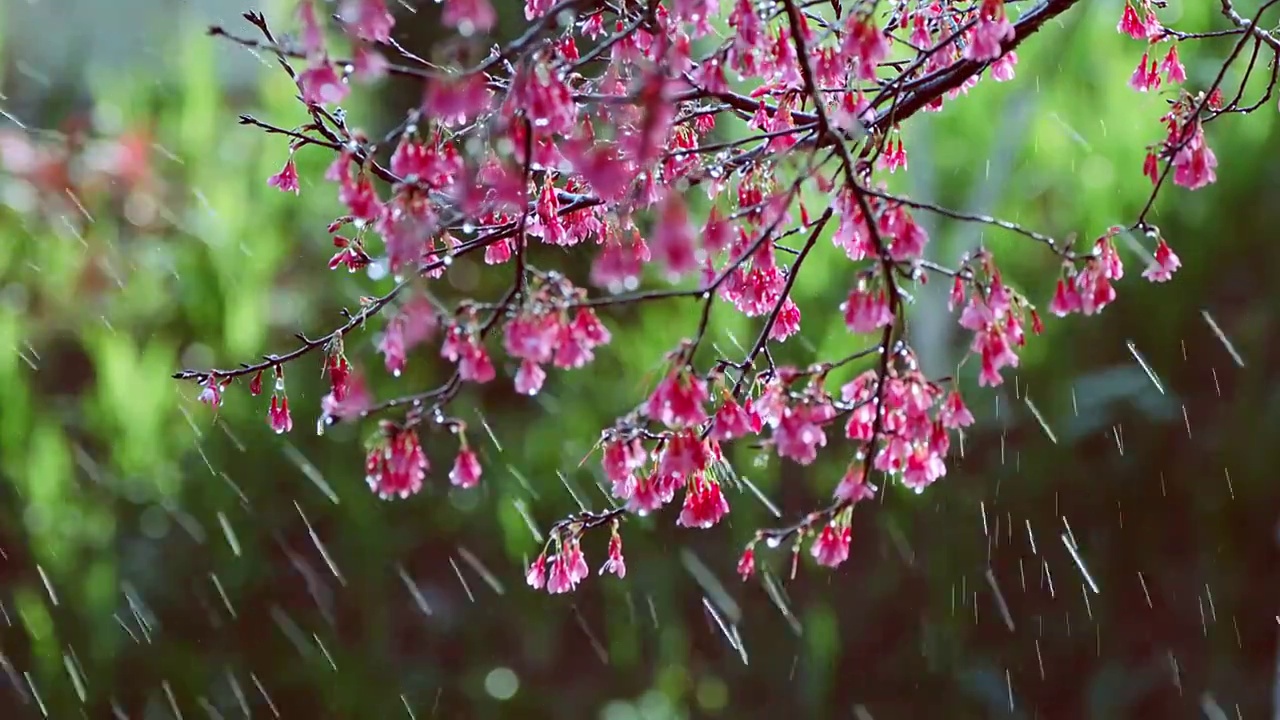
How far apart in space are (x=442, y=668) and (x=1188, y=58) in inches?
125

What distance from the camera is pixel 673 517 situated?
3664 mm

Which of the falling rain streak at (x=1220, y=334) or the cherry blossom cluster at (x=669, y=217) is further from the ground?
the cherry blossom cluster at (x=669, y=217)

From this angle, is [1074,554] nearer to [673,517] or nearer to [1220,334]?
[1220,334]

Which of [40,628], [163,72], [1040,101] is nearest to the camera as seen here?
[40,628]

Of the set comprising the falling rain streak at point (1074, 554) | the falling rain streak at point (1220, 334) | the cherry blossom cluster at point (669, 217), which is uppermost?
the cherry blossom cluster at point (669, 217)

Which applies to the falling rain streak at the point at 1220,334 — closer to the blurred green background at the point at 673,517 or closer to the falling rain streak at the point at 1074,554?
the blurred green background at the point at 673,517

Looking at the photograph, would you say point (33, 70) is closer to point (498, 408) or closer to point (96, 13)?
point (96, 13)

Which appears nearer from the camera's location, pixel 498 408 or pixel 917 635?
pixel 917 635

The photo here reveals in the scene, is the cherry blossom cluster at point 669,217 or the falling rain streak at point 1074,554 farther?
the falling rain streak at point 1074,554

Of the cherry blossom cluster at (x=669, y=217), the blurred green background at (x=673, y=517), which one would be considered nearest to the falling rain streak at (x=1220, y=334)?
the blurred green background at (x=673, y=517)

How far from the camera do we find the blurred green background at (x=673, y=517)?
3.41 metres

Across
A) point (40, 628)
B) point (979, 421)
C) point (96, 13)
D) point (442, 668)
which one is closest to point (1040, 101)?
point (979, 421)

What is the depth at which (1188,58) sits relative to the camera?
3709mm

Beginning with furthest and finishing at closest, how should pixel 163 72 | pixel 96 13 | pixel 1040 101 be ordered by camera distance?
pixel 96 13 → pixel 163 72 → pixel 1040 101
